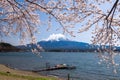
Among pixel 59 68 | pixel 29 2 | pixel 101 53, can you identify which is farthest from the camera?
pixel 59 68

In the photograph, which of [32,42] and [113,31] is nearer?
[113,31]

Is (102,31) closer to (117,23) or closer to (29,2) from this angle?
(117,23)

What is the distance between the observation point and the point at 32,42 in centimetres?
1180

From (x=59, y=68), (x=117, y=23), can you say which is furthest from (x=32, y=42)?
(x=59, y=68)

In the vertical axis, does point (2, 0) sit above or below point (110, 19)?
above

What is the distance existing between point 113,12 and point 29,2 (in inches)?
119

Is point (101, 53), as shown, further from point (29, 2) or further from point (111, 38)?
point (29, 2)

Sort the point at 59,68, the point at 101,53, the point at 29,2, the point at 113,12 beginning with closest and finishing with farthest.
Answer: the point at 113,12, the point at 29,2, the point at 101,53, the point at 59,68

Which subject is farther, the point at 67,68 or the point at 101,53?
the point at 67,68

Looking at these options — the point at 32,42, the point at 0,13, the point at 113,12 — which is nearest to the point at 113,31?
the point at 113,12

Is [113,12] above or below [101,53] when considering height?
above

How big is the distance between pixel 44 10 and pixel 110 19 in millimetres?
2486

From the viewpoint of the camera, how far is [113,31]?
10.0 metres

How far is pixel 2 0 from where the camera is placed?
10141 millimetres
